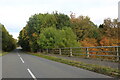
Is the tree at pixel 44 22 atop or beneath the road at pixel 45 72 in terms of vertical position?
atop

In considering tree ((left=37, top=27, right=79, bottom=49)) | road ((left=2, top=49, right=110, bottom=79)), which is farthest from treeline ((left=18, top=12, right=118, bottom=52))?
road ((left=2, top=49, right=110, bottom=79))

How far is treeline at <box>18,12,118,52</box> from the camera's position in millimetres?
43656

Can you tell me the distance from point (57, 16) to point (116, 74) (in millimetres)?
47724

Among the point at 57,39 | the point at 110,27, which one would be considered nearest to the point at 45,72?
the point at 57,39

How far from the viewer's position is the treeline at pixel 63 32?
143 ft

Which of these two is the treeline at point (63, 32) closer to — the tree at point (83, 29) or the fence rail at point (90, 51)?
the tree at point (83, 29)

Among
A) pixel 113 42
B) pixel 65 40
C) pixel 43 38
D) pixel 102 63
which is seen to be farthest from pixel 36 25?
pixel 102 63

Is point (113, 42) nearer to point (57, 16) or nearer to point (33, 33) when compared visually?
point (57, 16)

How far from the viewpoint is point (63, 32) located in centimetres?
4412

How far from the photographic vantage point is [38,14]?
59656mm

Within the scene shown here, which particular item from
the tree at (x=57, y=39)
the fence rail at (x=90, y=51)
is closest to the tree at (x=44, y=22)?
the tree at (x=57, y=39)

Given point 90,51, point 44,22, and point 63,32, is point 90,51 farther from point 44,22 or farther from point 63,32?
point 44,22

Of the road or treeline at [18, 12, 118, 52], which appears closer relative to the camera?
the road

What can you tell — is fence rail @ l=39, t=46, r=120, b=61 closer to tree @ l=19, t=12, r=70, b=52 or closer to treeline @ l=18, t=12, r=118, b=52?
treeline @ l=18, t=12, r=118, b=52
